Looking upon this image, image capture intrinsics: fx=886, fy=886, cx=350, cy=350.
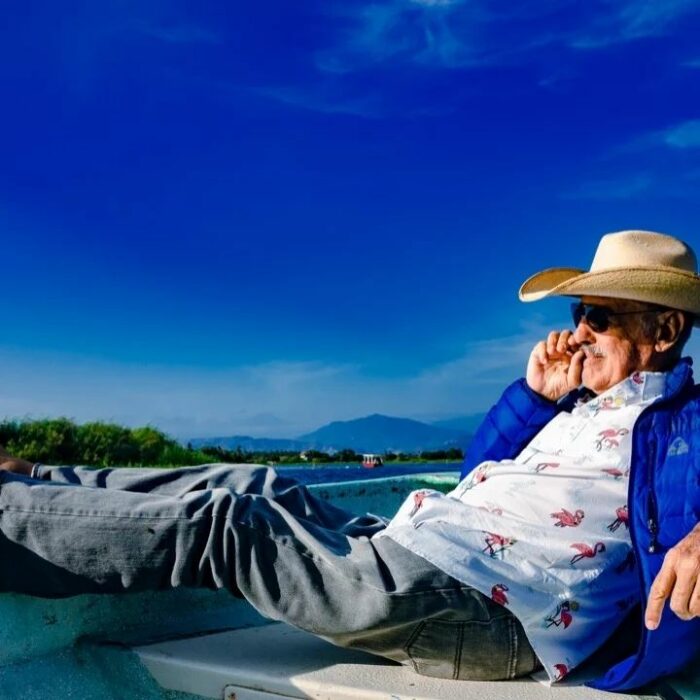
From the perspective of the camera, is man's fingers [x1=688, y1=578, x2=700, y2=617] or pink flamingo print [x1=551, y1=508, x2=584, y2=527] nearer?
man's fingers [x1=688, y1=578, x2=700, y2=617]

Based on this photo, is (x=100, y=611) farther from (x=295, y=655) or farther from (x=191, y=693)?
→ (x=295, y=655)

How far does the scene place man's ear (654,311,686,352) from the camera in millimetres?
2277

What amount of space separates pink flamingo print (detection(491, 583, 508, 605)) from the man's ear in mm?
817

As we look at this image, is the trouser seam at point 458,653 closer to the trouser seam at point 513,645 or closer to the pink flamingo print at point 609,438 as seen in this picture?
the trouser seam at point 513,645

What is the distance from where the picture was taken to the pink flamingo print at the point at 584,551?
187 cm

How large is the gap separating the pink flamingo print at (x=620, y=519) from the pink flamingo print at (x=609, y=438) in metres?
0.15

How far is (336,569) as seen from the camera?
73.2 inches

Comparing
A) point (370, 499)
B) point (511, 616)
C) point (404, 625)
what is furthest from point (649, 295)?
point (370, 499)

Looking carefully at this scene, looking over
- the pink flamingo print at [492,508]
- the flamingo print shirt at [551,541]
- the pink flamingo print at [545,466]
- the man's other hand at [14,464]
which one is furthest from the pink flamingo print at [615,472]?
the man's other hand at [14,464]

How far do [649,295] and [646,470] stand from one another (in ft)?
1.84

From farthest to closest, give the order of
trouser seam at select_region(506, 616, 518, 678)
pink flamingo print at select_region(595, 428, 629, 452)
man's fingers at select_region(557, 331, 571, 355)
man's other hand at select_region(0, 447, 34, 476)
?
1. man's fingers at select_region(557, 331, 571, 355)
2. man's other hand at select_region(0, 447, 34, 476)
3. pink flamingo print at select_region(595, 428, 629, 452)
4. trouser seam at select_region(506, 616, 518, 678)

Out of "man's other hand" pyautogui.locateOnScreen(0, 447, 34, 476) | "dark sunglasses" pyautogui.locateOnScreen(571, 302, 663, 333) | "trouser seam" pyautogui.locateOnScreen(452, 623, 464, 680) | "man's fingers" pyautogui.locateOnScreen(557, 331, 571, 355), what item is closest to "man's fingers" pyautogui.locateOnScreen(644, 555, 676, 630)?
"trouser seam" pyautogui.locateOnScreen(452, 623, 464, 680)

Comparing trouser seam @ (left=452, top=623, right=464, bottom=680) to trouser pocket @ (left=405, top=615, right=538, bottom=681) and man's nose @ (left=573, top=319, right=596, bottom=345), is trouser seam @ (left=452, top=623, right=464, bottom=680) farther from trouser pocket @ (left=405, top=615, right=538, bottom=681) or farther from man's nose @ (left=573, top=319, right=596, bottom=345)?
man's nose @ (left=573, top=319, right=596, bottom=345)

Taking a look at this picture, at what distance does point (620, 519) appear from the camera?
197 centimetres
